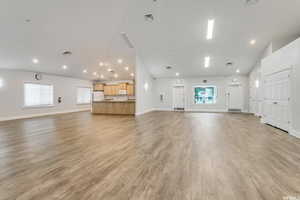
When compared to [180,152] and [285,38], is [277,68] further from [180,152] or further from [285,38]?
[180,152]

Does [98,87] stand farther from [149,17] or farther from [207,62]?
[207,62]

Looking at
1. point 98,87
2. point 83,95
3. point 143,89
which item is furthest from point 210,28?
point 83,95

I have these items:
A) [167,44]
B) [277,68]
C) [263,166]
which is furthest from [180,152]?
[167,44]

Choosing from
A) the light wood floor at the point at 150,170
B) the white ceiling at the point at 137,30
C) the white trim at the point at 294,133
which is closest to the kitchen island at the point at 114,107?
the white ceiling at the point at 137,30

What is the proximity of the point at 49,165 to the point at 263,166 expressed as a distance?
3.31m

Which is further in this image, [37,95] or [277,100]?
[37,95]

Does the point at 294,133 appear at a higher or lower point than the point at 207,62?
lower

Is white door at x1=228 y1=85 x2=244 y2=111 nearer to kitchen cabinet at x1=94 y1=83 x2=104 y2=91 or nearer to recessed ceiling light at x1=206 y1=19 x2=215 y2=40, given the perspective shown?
recessed ceiling light at x1=206 y1=19 x2=215 y2=40

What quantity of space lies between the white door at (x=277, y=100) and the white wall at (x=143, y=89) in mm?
6061

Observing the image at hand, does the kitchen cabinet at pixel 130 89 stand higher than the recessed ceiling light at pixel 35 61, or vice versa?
the recessed ceiling light at pixel 35 61

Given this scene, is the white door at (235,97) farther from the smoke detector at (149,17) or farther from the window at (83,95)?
the window at (83,95)

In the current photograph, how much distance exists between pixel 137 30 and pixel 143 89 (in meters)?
4.07

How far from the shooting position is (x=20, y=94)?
27.0 feet

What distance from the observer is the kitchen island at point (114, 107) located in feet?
31.0
